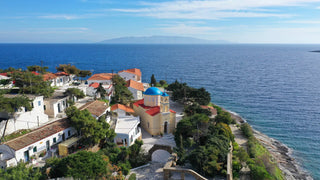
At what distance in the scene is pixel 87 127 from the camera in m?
25.1

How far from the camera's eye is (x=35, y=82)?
32.0 m

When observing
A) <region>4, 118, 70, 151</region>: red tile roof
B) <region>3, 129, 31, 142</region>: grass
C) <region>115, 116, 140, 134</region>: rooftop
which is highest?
<region>4, 118, 70, 151</region>: red tile roof

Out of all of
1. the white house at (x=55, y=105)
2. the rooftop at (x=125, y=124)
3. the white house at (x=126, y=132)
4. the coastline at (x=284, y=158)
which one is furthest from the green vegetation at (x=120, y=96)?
the coastline at (x=284, y=158)

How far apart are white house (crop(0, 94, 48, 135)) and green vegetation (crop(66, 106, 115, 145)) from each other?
4.40 meters

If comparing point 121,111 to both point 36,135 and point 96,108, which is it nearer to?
point 96,108

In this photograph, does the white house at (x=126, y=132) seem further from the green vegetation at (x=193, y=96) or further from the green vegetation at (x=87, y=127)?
the green vegetation at (x=193, y=96)

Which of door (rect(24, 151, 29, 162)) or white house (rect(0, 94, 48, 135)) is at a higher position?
white house (rect(0, 94, 48, 135))

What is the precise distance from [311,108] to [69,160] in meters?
51.2

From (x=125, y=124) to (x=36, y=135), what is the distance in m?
10.9

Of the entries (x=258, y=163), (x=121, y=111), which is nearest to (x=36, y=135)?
(x=121, y=111)

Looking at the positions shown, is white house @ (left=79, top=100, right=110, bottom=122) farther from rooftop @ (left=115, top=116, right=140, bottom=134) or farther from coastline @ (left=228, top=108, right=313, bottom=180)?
coastline @ (left=228, top=108, right=313, bottom=180)

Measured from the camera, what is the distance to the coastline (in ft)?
94.2

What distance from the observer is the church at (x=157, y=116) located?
32.5 metres

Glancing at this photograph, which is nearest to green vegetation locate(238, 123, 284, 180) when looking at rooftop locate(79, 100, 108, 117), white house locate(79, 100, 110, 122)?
white house locate(79, 100, 110, 122)
